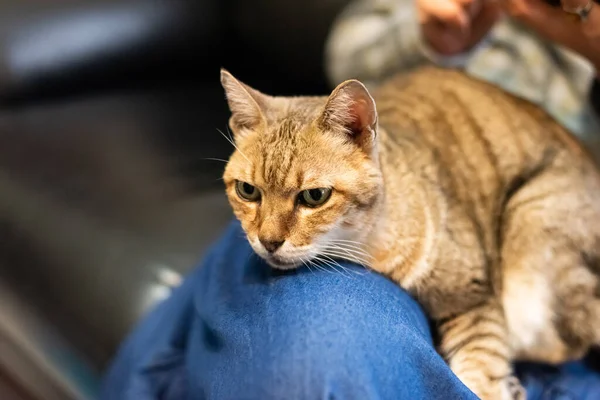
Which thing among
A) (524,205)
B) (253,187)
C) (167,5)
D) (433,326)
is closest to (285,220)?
(253,187)

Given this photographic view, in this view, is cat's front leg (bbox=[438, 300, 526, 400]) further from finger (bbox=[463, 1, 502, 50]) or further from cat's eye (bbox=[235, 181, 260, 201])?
finger (bbox=[463, 1, 502, 50])

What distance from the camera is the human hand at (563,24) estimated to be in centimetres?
125

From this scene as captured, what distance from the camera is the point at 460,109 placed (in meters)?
1.45

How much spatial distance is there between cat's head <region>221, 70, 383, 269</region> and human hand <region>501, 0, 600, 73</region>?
519 millimetres

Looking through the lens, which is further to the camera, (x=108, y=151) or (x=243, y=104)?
(x=108, y=151)

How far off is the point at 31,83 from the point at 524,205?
66.9 inches

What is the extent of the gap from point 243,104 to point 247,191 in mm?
161

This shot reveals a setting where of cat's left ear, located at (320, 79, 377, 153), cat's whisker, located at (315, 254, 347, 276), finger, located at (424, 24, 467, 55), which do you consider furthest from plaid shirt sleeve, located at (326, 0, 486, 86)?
cat's whisker, located at (315, 254, 347, 276)

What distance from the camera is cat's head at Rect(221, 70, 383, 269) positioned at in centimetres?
104

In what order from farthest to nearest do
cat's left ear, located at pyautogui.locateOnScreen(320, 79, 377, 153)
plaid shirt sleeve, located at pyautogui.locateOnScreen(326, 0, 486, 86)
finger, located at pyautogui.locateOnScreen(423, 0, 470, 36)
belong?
plaid shirt sleeve, located at pyautogui.locateOnScreen(326, 0, 486, 86)
finger, located at pyautogui.locateOnScreen(423, 0, 470, 36)
cat's left ear, located at pyautogui.locateOnScreen(320, 79, 377, 153)

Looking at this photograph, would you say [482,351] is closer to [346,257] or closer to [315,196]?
[346,257]

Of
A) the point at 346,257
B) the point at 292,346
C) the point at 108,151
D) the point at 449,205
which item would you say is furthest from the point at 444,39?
the point at 108,151

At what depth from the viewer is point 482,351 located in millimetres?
1161

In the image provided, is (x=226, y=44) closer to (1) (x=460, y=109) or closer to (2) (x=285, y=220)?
(1) (x=460, y=109)
